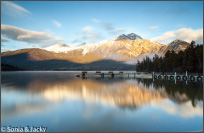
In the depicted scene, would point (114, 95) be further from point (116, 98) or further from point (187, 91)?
point (187, 91)

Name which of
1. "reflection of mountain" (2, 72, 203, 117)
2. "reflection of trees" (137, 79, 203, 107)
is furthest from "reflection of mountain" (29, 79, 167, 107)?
"reflection of trees" (137, 79, 203, 107)

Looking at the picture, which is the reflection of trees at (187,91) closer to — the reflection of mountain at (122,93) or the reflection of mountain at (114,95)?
the reflection of mountain at (122,93)

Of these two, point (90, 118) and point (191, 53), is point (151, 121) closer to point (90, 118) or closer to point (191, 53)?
point (90, 118)

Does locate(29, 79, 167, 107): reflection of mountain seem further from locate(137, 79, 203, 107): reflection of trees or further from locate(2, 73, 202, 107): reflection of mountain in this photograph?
locate(137, 79, 203, 107): reflection of trees

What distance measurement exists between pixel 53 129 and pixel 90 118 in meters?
2.60

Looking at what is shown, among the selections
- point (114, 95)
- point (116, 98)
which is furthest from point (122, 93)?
point (116, 98)

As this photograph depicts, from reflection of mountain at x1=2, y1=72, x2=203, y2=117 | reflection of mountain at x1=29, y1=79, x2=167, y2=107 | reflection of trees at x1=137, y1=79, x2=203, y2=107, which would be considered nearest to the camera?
reflection of mountain at x1=2, y1=72, x2=203, y2=117

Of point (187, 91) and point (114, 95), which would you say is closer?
point (114, 95)

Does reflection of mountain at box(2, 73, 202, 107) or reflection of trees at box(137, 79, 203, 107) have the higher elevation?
reflection of trees at box(137, 79, 203, 107)

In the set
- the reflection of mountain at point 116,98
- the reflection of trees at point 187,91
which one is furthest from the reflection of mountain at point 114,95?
the reflection of trees at point 187,91

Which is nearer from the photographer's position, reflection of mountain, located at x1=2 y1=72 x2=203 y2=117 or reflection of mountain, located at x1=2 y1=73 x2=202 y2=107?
reflection of mountain, located at x1=2 y1=72 x2=203 y2=117

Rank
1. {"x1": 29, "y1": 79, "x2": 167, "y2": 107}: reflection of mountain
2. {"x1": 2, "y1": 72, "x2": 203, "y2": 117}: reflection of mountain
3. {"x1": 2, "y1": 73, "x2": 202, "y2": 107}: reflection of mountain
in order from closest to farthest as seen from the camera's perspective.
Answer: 1. {"x1": 2, "y1": 72, "x2": 203, "y2": 117}: reflection of mountain
2. {"x1": 29, "y1": 79, "x2": 167, "y2": 107}: reflection of mountain
3. {"x1": 2, "y1": 73, "x2": 202, "y2": 107}: reflection of mountain

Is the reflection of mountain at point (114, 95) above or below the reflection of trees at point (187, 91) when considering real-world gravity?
below

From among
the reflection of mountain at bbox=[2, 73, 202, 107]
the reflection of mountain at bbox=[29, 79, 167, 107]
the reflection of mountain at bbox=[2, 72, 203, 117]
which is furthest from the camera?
the reflection of mountain at bbox=[2, 73, 202, 107]
